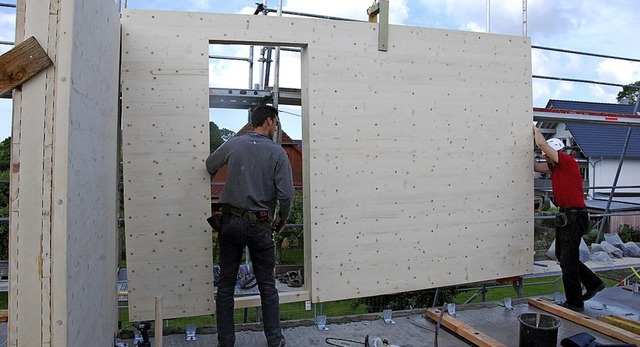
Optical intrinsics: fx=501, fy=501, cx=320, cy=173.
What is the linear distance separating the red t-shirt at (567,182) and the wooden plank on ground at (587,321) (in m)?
1.00

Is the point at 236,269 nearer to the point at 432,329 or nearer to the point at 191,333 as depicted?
the point at 191,333

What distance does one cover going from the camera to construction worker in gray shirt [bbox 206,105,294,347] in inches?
146

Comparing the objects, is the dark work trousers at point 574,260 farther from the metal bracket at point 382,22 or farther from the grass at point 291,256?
the grass at point 291,256

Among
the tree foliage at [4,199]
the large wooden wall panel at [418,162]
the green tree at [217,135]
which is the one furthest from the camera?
the green tree at [217,135]

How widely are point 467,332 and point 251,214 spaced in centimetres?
199

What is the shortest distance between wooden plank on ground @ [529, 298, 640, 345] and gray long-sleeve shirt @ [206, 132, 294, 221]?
2803 mm

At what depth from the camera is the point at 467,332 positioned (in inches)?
159

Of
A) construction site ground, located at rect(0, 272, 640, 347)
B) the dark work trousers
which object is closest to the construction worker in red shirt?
the dark work trousers

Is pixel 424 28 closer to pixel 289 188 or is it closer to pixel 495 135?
pixel 495 135

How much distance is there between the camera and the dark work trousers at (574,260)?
16.1ft

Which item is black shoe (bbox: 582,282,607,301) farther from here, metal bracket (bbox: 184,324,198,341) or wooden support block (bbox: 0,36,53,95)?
wooden support block (bbox: 0,36,53,95)

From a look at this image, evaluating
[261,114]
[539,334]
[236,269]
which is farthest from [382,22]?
[539,334]

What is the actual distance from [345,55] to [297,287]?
7.25ft

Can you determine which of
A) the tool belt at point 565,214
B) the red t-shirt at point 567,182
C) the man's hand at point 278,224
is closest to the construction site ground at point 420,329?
the tool belt at point 565,214
